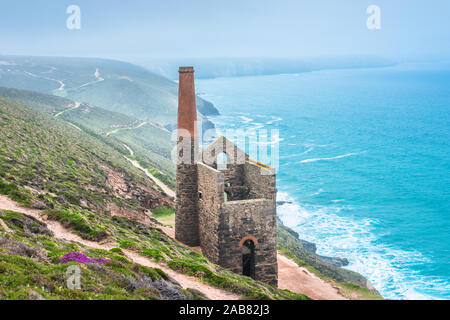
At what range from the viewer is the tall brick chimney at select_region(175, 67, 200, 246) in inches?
1030

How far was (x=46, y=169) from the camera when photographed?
30422 millimetres

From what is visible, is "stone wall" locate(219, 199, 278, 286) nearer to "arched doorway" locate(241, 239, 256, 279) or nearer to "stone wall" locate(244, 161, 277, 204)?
"arched doorway" locate(241, 239, 256, 279)

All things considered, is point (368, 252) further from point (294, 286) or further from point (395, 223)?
point (294, 286)

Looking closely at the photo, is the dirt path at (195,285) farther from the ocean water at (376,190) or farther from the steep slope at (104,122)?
the steep slope at (104,122)

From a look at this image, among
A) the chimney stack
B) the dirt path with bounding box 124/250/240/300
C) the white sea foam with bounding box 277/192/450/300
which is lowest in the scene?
the white sea foam with bounding box 277/192/450/300

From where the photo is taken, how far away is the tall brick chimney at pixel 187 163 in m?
26.2

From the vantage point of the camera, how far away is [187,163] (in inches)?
1048

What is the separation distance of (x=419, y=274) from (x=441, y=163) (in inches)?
2235

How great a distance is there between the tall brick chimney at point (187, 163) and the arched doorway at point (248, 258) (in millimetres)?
3732

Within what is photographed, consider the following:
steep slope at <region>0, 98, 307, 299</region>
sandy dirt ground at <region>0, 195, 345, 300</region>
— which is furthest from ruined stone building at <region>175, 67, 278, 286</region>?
sandy dirt ground at <region>0, 195, 345, 300</region>

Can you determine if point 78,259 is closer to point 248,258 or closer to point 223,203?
point 223,203

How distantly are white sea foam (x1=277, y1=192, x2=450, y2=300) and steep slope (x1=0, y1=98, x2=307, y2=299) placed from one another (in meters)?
25.0

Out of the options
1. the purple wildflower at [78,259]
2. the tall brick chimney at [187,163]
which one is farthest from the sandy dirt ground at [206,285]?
the purple wildflower at [78,259]

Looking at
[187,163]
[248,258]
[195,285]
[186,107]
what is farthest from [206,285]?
[186,107]
